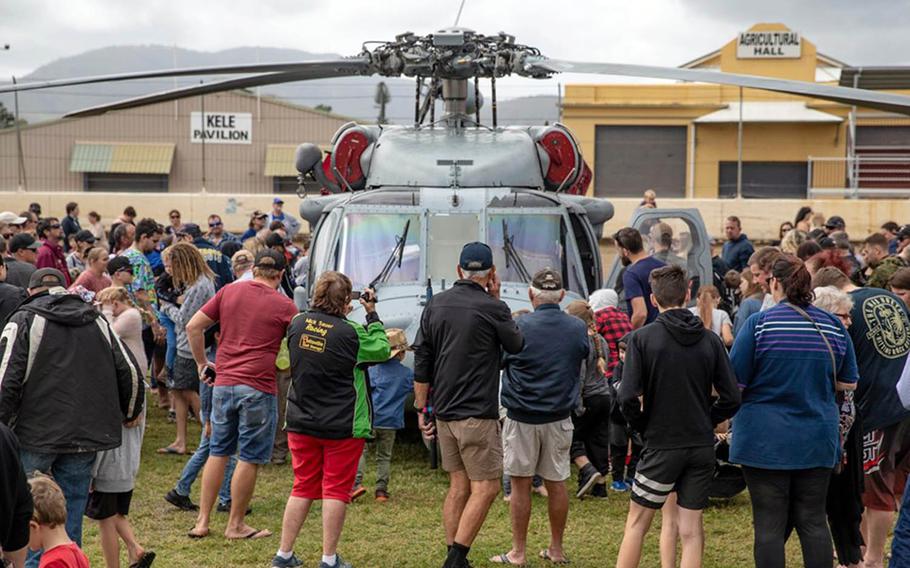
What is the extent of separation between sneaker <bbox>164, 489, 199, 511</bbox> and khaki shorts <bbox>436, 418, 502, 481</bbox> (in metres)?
2.36

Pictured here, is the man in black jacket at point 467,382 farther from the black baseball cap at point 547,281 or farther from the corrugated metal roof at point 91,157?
the corrugated metal roof at point 91,157

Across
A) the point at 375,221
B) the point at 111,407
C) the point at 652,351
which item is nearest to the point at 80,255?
the point at 375,221

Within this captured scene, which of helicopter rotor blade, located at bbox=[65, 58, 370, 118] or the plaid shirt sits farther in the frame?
helicopter rotor blade, located at bbox=[65, 58, 370, 118]

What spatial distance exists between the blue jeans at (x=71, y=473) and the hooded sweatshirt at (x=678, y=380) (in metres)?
2.82

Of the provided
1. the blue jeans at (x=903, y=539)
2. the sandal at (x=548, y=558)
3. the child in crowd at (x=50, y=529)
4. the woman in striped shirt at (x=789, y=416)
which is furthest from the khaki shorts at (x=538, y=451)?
the child in crowd at (x=50, y=529)

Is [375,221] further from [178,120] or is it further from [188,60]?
[188,60]

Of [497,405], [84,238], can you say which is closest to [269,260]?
[497,405]

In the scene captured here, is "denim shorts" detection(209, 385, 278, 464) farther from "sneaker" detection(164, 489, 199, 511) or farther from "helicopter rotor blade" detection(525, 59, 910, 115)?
"helicopter rotor blade" detection(525, 59, 910, 115)

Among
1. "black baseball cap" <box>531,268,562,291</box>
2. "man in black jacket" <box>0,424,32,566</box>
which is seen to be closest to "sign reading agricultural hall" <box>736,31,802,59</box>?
"black baseball cap" <box>531,268,562,291</box>

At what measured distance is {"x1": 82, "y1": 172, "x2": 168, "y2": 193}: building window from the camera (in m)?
30.8

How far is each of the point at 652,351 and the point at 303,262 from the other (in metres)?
7.15

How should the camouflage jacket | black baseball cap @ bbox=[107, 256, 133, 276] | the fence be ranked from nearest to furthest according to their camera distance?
the camouflage jacket < black baseball cap @ bbox=[107, 256, 133, 276] < the fence

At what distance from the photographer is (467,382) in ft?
22.3

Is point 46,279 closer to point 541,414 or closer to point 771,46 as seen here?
point 541,414
